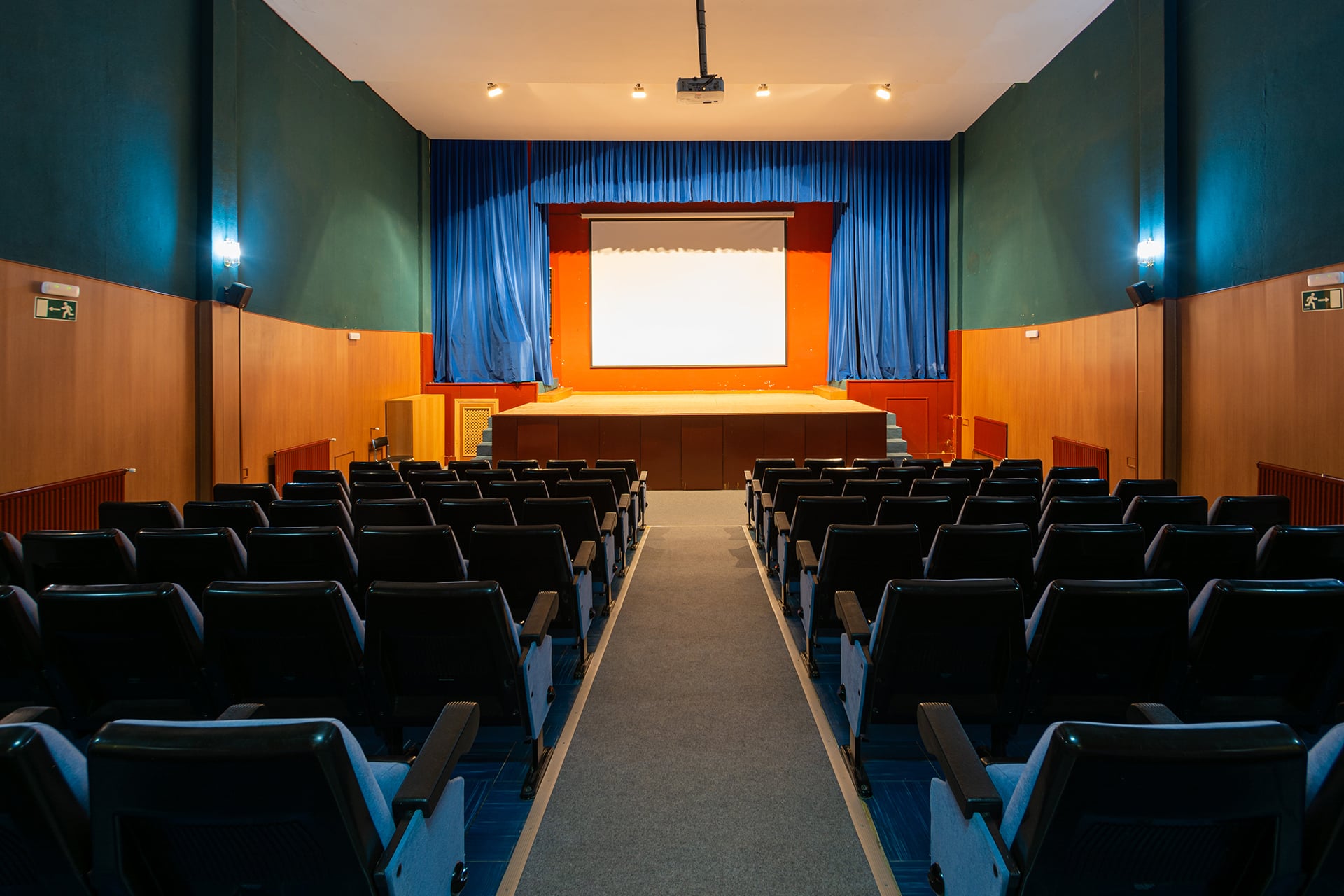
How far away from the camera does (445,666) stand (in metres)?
2.71

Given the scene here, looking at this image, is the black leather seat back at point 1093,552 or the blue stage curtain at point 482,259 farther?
the blue stage curtain at point 482,259

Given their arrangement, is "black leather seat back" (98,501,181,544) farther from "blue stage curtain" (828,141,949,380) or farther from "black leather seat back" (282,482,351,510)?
"blue stage curtain" (828,141,949,380)

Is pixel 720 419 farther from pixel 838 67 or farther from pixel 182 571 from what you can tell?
pixel 182 571

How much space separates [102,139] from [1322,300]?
8.81 meters

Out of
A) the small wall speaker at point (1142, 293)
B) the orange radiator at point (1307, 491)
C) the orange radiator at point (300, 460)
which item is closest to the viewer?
the orange radiator at point (1307, 491)

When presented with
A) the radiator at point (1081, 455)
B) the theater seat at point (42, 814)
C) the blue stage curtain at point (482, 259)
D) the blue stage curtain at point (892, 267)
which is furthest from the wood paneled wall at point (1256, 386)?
the blue stage curtain at point (482, 259)

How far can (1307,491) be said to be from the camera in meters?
6.26

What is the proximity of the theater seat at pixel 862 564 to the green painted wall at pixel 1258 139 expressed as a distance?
4631 millimetres

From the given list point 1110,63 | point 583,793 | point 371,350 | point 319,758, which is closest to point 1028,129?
point 1110,63

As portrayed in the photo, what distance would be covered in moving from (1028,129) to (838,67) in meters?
3.10

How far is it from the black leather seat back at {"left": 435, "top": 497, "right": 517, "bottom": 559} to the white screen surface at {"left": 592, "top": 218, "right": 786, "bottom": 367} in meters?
10.7

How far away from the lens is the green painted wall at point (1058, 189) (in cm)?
880

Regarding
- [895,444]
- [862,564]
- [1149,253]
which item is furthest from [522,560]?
[895,444]

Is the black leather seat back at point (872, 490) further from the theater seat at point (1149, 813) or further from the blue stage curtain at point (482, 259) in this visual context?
the blue stage curtain at point (482, 259)
